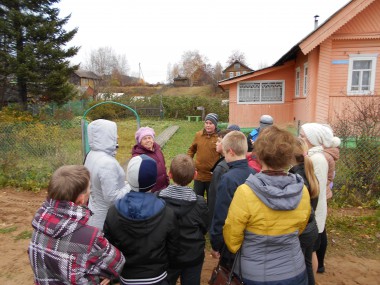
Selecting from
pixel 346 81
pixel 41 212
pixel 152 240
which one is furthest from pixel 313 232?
pixel 346 81

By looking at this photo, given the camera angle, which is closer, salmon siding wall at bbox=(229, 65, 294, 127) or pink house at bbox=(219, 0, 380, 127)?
pink house at bbox=(219, 0, 380, 127)

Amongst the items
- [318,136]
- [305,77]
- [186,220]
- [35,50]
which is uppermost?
[35,50]

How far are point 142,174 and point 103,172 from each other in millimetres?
768

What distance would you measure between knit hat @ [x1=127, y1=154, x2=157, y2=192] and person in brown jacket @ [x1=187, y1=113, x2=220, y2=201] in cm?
221

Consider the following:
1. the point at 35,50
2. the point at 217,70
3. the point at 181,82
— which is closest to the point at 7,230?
the point at 35,50

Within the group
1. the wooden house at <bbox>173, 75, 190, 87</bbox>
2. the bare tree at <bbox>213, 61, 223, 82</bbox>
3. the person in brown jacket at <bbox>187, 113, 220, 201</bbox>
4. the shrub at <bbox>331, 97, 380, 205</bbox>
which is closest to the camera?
the person in brown jacket at <bbox>187, 113, 220, 201</bbox>

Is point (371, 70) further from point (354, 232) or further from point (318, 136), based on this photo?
point (318, 136)

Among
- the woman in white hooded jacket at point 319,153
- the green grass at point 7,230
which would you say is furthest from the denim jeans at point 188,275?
the green grass at point 7,230

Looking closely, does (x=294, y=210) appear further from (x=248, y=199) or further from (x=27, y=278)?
(x=27, y=278)

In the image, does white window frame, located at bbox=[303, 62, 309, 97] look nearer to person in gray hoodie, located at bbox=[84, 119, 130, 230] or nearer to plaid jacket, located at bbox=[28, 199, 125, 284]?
person in gray hoodie, located at bbox=[84, 119, 130, 230]

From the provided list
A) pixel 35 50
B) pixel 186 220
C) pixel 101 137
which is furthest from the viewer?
pixel 35 50

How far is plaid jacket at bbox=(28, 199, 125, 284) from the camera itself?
Answer: 1710mm

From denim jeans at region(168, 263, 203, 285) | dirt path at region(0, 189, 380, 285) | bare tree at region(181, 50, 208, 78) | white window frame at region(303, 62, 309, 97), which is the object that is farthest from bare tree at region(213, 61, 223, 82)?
denim jeans at region(168, 263, 203, 285)

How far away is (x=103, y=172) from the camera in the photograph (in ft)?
8.34
